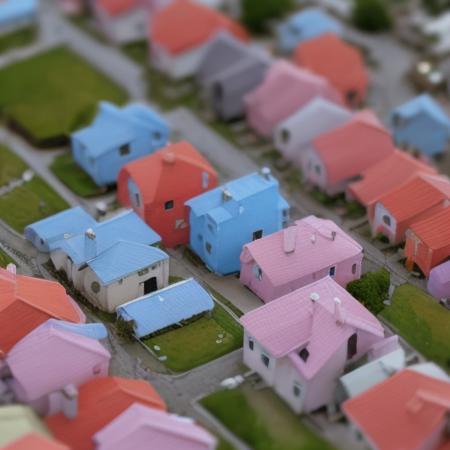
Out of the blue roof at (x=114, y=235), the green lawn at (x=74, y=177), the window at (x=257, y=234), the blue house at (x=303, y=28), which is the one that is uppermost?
the blue house at (x=303, y=28)

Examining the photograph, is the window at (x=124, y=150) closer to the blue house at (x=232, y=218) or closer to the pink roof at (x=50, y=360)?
the blue house at (x=232, y=218)

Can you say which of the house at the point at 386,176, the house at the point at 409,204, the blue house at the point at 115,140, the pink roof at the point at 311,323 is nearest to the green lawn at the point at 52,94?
the blue house at the point at 115,140

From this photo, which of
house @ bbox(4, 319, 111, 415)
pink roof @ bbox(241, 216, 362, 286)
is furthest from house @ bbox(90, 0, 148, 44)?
house @ bbox(4, 319, 111, 415)

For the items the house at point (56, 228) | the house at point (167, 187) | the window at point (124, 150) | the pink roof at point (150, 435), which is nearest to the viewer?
the pink roof at point (150, 435)

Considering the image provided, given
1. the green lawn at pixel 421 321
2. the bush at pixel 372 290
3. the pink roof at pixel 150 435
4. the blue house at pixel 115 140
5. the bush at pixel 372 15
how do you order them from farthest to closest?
the bush at pixel 372 15 → the blue house at pixel 115 140 → the bush at pixel 372 290 → the green lawn at pixel 421 321 → the pink roof at pixel 150 435

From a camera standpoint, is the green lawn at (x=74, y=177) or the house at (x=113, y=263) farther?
the green lawn at (x=74, y=177)

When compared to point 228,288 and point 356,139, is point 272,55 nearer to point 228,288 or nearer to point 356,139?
point 356,139

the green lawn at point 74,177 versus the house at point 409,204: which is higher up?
the house at point 409,204
